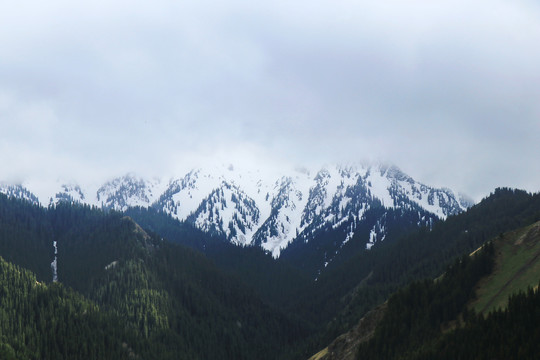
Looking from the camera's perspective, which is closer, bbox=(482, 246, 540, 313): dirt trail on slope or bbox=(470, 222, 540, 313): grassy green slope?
bbox=(470, 222, 540, 313): grassy green slope

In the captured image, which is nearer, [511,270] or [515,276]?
[515,276]

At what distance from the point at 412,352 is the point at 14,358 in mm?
108023

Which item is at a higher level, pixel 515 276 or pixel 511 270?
pixel 511 270

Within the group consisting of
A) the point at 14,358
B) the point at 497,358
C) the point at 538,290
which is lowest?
the point at 497,358

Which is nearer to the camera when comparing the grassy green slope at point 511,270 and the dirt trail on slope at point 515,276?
the grassy green slope at point 511,270

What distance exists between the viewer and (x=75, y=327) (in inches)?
6954

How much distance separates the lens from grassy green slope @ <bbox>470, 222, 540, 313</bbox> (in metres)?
125

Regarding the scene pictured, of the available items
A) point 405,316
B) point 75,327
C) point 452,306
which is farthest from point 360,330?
point 75,327

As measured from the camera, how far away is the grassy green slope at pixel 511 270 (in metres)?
125

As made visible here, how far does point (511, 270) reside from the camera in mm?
134625

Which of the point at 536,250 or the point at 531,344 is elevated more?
the point at 536,250

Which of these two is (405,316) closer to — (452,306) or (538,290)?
(452,306)

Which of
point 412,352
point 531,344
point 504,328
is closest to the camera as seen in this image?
point 531,344

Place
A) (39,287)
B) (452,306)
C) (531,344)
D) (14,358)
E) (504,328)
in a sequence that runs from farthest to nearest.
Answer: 1. (39,287)
2. (14,358)
3. (452,306)
4. (504,328)
5. (531,344)
